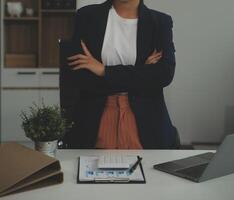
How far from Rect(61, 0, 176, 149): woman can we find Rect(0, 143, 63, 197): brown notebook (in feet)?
1.80

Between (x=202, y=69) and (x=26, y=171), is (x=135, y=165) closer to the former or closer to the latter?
(x=26, y=171)

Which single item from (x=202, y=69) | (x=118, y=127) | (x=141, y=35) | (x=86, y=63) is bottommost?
(x=202, y=69)

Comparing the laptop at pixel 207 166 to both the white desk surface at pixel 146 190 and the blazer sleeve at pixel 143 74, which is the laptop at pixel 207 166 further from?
the blazer sleeve at pixel 143 74

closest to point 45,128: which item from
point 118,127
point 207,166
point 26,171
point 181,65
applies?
point 26,171

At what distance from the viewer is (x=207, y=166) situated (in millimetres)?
1455

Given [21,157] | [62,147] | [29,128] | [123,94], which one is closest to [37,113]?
[29,128]

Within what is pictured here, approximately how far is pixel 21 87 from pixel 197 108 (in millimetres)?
1791

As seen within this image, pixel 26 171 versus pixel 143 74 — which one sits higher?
pixel 143 74

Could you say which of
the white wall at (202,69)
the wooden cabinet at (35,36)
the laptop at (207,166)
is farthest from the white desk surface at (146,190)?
the wooden cabinet at (35,36)

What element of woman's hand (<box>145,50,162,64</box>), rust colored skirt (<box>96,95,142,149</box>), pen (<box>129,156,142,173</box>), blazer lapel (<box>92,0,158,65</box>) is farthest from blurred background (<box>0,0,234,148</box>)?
pen (<box>129,156,142,173</box>)

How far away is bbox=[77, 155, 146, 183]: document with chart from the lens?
4.70 ft

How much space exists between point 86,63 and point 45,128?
1.82 feet

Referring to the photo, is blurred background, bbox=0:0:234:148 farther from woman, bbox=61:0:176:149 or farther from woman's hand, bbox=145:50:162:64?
woman's hand, bbox=145:50:162:64

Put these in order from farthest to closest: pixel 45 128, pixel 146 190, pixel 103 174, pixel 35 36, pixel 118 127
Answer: pixel 35 36 < pixel 118 127 < pixel 45 128 < pixel 103 174 < pixel 146 190
